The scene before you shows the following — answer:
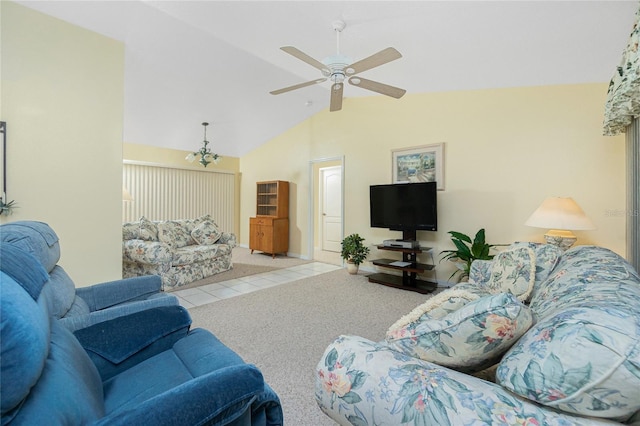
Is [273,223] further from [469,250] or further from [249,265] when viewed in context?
[469,250]

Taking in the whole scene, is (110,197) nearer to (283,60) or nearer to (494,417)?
(283,60)

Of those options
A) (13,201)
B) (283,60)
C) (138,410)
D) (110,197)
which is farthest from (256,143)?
(138,410)

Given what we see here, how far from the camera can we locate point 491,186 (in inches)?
144

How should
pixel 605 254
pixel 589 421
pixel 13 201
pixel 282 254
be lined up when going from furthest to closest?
pixel 282 254 < pixel 13 201 < pixel 605 254 < pixel 589 421

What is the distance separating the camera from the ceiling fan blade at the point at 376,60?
2074mm

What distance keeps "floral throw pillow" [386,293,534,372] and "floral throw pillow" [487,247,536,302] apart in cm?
136

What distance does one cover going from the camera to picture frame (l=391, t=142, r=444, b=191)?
4035 mm

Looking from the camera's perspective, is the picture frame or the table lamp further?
the picture frame

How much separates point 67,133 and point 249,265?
3.37 metres

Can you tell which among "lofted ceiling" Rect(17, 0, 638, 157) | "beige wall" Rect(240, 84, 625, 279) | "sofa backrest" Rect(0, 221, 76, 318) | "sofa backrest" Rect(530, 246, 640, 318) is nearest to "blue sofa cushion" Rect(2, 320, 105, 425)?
"sofa backrest" Rect(0, 221, 76, 318)

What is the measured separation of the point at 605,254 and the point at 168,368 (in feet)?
7.58

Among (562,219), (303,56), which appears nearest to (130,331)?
(303,56)

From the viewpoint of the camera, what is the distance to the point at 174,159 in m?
6.40

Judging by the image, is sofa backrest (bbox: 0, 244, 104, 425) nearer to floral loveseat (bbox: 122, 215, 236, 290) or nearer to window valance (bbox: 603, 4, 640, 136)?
window valance (bbox: 603, 4, 640, 136)
